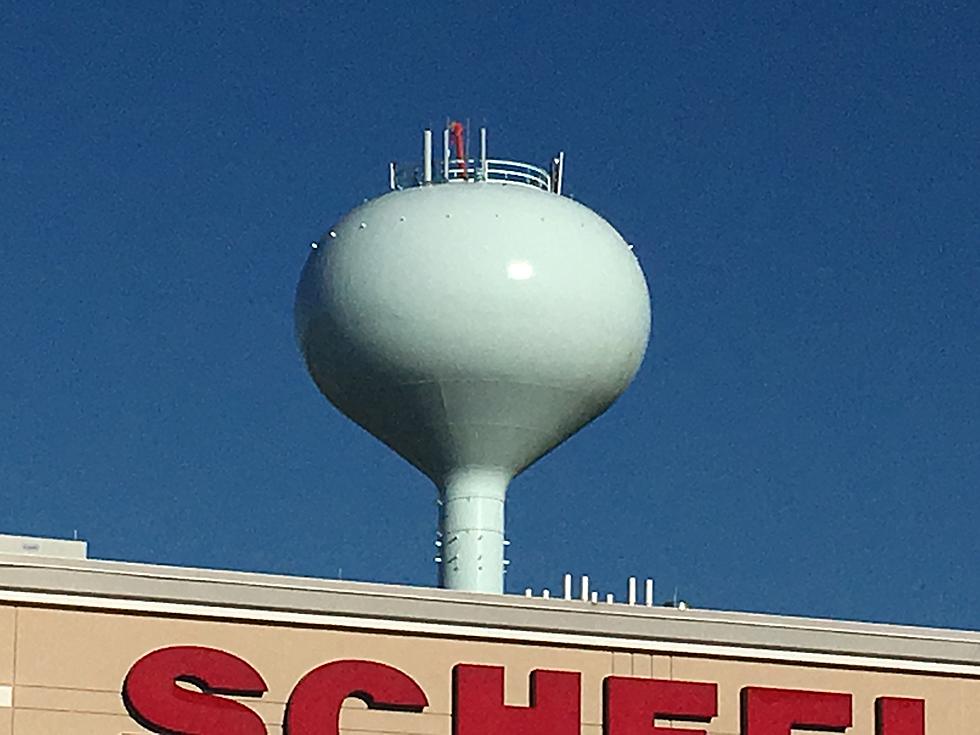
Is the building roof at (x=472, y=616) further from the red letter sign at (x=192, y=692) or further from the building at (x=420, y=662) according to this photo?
the red letter sign at (x=192, y=692)

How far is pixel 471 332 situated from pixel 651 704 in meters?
8.45

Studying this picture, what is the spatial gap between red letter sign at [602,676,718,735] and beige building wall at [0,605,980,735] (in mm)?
147

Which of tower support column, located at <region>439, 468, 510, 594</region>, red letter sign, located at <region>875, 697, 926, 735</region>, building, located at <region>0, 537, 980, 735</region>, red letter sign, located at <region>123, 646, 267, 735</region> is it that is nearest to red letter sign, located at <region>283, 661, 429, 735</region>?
building, located at <region>0, 537, 980, 735</region>

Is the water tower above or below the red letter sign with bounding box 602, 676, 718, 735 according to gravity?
above

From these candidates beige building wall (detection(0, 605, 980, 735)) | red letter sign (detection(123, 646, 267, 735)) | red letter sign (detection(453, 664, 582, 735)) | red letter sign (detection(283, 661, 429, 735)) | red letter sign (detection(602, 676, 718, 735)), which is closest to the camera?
beige building wall (detection(0, 605, 980, 735))

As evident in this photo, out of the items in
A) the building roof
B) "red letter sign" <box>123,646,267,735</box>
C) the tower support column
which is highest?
the tower support column

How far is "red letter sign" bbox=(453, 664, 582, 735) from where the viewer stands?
33031 millimetres

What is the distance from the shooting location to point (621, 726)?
33.6 meters

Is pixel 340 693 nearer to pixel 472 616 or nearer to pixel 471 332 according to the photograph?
pixel 472 616

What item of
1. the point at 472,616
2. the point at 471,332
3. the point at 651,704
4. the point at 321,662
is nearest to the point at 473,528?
the point at 471,332

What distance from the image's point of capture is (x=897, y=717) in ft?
115

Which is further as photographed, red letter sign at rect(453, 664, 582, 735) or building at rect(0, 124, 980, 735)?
red letter sign at rect(453, 664, 582, 735)

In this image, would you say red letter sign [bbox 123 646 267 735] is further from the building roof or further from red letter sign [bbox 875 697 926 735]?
red letter sign [bbox 875 697 926 735]

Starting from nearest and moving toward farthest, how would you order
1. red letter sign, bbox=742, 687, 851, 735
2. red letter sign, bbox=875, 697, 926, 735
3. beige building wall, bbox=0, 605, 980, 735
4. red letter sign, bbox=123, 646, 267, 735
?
beige building wall, bbox=0, 605, 980, 735, red letter sign, bbox=123, 646, 267, 735, red letter sign, bbox=742, 687, 851, 735, red letter sign, bbox=875, 697, 926, 735
